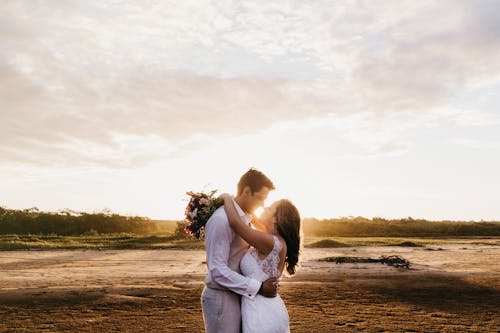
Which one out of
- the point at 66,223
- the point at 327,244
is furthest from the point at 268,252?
the point at 66,223

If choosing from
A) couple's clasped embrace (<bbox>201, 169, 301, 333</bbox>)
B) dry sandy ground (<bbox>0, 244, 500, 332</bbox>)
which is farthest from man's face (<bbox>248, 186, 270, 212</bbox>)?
dry sandy ground (<bbox>0, 244, 500, 332</bbox>)

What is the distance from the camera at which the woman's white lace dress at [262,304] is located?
5039mm

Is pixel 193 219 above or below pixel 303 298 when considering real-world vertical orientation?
above

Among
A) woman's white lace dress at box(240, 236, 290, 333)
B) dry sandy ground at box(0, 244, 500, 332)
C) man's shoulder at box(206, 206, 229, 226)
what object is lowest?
dry sandy ground at box(0, 244, 500, 332)

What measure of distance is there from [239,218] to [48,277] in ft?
47.4

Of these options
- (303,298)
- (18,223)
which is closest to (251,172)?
(303,298)

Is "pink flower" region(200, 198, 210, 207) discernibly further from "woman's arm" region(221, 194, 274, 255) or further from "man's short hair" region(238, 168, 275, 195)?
"man's short hair" region(238, 168, 275, 195)

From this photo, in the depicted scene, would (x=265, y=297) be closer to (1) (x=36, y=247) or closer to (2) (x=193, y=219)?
(2) (x=193, y=219)

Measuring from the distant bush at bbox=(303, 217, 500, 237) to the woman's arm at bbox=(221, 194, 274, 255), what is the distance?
42.2m

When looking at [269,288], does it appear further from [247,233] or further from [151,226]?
[151,226]

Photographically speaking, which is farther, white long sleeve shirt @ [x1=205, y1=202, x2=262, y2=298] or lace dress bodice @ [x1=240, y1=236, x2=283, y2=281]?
lace dress bodice @ [x1=240, y1=236, x2=283, y2=281]

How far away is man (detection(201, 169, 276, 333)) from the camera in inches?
193

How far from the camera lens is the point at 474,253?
1106 inches

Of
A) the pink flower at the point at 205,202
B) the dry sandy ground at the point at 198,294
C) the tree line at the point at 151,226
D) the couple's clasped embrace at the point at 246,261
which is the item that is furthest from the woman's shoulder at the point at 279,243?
the tree line at the point at 151,226
